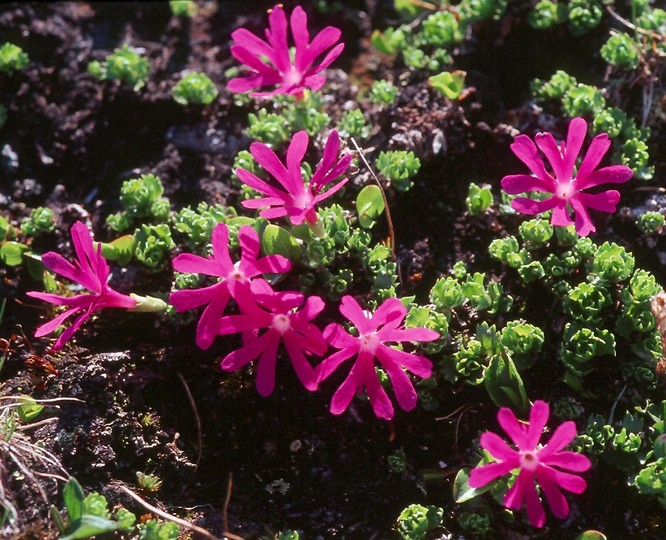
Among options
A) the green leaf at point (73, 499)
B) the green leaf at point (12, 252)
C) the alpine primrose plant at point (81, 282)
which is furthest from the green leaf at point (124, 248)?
the green leaf at point (73, 499)

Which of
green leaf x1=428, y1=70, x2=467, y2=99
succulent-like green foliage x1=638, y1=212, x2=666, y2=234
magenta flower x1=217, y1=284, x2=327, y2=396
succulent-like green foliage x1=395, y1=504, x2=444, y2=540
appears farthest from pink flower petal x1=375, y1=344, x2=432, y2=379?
green leaf x1=428, y1=70, x2=467, y2=99

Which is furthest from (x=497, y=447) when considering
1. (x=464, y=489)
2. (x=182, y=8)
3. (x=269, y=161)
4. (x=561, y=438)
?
(x=182, y=8)

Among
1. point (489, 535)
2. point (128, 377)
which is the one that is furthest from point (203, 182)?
point (489, 535)

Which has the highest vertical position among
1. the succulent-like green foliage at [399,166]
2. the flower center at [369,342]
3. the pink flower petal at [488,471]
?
the succulent-like green foliage at [399,166]

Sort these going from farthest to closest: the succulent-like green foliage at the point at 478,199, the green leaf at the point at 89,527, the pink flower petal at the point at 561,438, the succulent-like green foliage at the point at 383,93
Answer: the succulent-like green foliage at the point at 383,93, the succulent-like green foliage at the point at 478,199, the green leaf at the point at 89,527, the pink flower petal at the point at 561,438

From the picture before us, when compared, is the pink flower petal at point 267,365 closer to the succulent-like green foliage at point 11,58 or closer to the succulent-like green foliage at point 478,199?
the succulent-like green foliage at point 478,199

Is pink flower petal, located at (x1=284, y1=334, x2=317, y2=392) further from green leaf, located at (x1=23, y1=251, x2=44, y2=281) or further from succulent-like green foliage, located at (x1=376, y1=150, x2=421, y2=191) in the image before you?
green leaf, located at (x1=23, y1=251, x2=44, y2=281)

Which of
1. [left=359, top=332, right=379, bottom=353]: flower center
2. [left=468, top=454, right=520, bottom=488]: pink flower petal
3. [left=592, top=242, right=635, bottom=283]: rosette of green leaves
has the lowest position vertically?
[left=468, top=454, right=520, bottom=488]: pink flower petal
